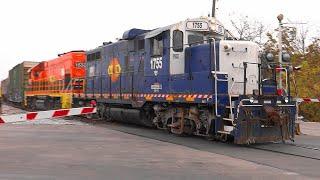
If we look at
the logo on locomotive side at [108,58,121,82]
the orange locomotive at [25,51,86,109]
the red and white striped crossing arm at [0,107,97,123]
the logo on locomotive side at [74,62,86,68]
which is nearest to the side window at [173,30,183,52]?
the red and white striped crossing arm at [0,107,97,123]

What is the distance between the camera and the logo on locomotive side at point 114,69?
20.2m

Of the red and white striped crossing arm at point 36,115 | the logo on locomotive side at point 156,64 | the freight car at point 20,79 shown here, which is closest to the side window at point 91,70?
the logo on locomotive side at point 156,64

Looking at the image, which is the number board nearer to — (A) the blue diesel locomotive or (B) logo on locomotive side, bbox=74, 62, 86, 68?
(A) the blue diesel locomotive

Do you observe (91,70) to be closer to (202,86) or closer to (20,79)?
(202,86)

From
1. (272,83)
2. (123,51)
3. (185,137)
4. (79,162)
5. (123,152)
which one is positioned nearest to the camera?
(79,162)

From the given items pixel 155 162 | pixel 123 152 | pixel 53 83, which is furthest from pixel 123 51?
pixel 53 83

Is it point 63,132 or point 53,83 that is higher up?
point 53,83

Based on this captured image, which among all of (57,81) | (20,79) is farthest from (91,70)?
(20,79)

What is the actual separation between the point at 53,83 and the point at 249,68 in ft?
60.7

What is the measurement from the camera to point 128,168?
9.37 m

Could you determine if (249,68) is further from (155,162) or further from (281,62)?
(155,162)

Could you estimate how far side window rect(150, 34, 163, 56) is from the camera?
15875 mm

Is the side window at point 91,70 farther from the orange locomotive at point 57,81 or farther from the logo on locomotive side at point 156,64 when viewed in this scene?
the logo on locomotive side at point 156,64

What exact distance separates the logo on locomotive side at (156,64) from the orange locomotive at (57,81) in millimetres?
9657
